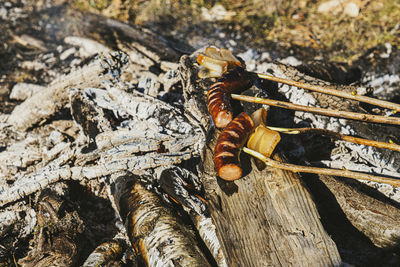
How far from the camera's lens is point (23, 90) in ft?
16.1

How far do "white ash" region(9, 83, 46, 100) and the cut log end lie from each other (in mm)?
4151

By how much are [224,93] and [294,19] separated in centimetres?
490

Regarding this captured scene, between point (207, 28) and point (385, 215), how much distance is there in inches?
223

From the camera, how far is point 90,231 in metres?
3.11

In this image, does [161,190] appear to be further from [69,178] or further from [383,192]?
[383,192]

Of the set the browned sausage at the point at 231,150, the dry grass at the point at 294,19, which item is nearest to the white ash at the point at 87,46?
the dry grass at the point at 294,19

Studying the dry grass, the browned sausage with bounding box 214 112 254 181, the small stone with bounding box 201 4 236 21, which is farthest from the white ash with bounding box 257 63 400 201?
the small stone with bounding box 201 4 236 21

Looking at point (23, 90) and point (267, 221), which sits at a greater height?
point (267, 221)

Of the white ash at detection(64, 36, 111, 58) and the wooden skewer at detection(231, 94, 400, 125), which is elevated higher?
the wooden skewer at detection(231, 94, 400, 125)

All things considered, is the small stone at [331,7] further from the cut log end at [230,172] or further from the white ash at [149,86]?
the cut log end at [230,172]

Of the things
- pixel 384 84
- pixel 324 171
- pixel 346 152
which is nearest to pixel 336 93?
pixel 346 152

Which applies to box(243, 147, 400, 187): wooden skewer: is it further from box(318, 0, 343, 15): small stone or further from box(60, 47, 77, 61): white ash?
box(318, 0, 343, 15): small stone

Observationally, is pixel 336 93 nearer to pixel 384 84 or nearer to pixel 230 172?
pixel 230 172

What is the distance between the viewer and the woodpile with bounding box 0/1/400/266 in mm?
2254
